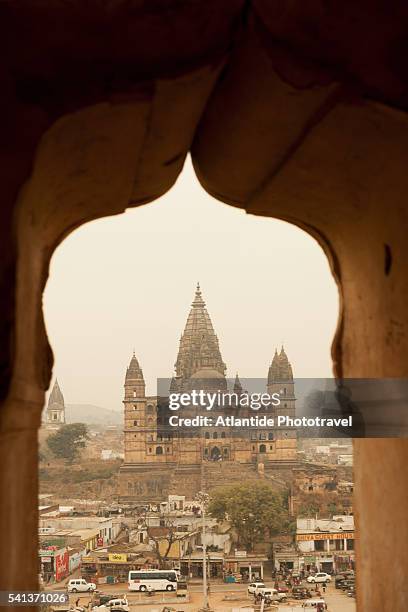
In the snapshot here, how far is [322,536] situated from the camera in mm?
5199

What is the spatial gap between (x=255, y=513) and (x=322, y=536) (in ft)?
7.01

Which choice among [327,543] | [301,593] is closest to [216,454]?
[327,543]

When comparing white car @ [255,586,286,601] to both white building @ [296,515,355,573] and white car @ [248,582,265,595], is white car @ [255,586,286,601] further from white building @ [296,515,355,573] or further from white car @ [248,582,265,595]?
white building @ [296,515,355,573]

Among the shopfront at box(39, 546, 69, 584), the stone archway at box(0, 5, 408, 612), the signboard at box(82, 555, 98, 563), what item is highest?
the stone archway at box(0, 5, 408, 612)

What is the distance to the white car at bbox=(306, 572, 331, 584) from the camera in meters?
4.54

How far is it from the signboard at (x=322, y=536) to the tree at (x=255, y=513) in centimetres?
16

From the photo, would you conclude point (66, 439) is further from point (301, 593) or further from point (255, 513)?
point (255, 513)

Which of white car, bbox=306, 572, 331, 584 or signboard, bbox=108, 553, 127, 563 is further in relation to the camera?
signboard, bbox=108, 553, 127, 563

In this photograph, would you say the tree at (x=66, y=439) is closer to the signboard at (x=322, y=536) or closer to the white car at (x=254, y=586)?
the signboard at (x=322, y=536)

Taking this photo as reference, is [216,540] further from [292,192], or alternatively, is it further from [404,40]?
[404,40]

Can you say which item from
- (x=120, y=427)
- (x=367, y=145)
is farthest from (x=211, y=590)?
(x=367, y=145)

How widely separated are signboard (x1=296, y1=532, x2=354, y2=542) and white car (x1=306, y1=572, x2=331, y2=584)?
261 mm

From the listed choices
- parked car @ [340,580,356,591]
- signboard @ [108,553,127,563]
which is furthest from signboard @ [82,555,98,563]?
parked car @ [340,580,356,591]

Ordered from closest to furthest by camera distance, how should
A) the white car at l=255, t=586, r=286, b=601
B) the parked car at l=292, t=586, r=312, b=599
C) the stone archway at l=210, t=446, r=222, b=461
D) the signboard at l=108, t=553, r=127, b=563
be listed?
1. the parked car at l=292, t=586, r=312, b=599
2. the white car at l=255, t=586, r=286, b=601
3. the signboard at l=108, t=553, r=127, b=563
4. the stone archway at l=210, t=446, r=222, b=461
